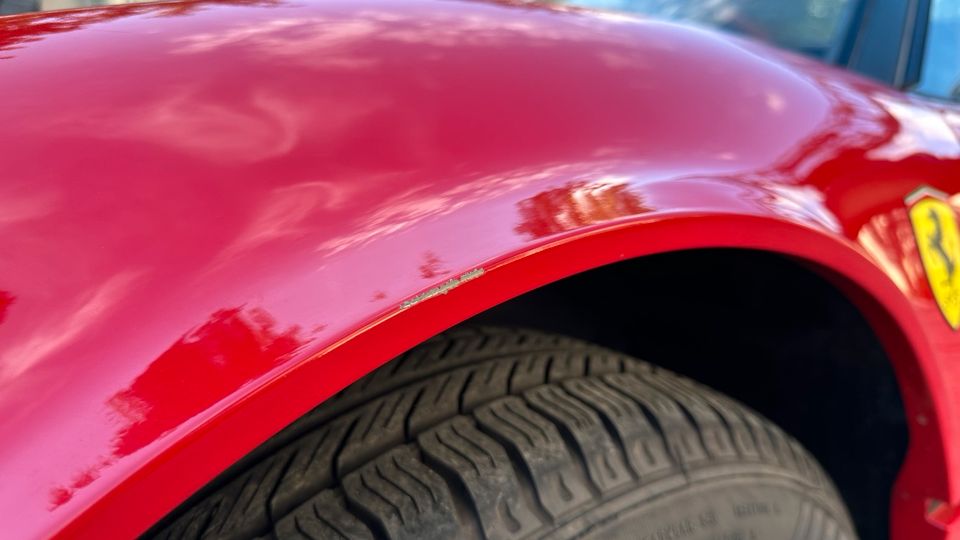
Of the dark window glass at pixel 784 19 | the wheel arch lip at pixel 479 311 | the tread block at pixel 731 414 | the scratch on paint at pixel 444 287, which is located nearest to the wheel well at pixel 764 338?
the wheel arch lip at pixel 479 311

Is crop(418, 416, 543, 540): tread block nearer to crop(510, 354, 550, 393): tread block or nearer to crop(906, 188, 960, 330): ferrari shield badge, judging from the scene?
crop(510, 354, 550, 393): tread block

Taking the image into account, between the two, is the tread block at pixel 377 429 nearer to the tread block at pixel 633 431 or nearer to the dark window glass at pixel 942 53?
the tread block at pixel 633 431

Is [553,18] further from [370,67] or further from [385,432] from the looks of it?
[385,432]

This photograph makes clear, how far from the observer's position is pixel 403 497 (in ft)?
2.29

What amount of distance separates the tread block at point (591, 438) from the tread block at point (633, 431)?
0.01 metres

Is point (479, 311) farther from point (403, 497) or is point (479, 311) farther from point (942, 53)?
point (942, 53)

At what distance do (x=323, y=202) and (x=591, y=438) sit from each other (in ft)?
1.22

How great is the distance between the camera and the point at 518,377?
34.2 inches

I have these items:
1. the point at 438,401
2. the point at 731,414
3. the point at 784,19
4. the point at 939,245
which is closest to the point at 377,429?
the point at 438,401

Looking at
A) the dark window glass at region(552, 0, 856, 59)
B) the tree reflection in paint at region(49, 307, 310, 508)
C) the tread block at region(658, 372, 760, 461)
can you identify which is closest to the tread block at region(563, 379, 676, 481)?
the tread block at region(658, 372, 760, 461)

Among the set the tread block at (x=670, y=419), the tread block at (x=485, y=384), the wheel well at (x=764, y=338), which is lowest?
the wheel well at (x=764, y=338)

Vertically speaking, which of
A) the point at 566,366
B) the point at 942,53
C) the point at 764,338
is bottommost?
the point at 764,338

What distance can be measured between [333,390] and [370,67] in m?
0.34

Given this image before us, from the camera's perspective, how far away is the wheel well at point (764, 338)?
108 cm
